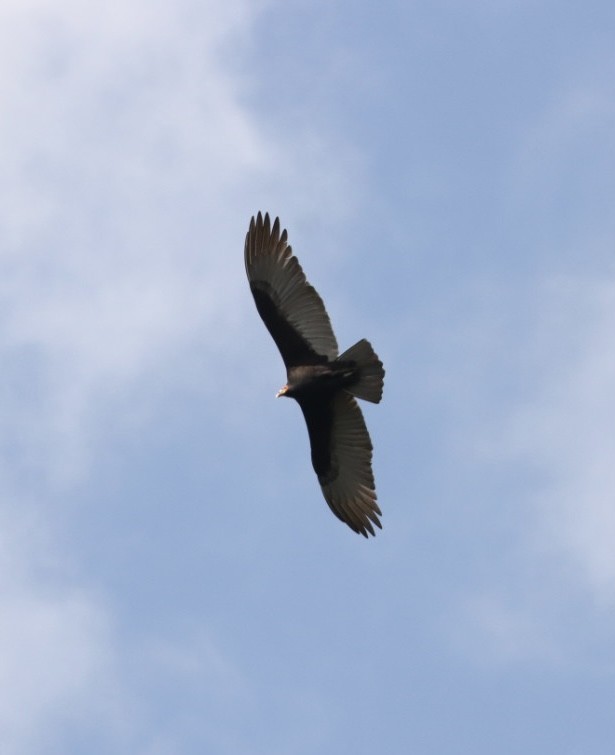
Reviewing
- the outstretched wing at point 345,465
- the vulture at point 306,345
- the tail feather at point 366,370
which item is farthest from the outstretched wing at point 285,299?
the outstretched wing at point 345,465

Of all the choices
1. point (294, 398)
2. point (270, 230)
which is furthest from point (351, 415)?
point (270, 230)

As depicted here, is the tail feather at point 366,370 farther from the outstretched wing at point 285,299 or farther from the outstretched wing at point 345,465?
the outstretched wing at point 345,465

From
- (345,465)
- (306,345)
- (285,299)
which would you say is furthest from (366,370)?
(345,465)

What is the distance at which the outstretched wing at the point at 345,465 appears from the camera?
31.3 meters

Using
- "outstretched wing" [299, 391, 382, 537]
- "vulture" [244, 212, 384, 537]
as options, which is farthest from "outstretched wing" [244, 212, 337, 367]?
"outstretched wing" [299, 391, 382, 537]

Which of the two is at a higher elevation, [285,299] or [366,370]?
[285,299]

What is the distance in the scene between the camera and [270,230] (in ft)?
100

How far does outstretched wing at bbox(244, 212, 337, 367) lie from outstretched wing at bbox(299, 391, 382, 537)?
128 cm

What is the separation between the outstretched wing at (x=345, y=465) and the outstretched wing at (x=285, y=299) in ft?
4.18

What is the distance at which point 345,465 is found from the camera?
104 feet

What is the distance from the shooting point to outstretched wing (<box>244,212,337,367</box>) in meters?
30.3

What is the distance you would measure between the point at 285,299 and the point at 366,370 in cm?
198

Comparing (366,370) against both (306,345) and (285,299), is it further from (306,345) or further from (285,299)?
(285,299)

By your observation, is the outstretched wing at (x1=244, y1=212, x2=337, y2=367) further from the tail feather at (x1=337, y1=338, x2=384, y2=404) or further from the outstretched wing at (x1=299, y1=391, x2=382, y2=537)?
the outstretched wing at (x1=299, y1=391, x2=382, y2=537)
